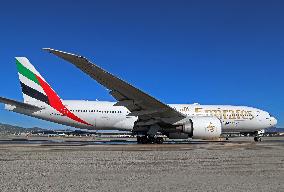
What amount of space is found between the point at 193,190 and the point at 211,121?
17031 mm

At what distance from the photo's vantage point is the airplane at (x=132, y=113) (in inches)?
894

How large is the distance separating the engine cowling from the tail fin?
34.9 feet

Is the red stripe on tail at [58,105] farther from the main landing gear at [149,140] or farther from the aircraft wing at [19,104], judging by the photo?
the main landing gear at [149,140]

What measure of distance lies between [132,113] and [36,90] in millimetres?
8488

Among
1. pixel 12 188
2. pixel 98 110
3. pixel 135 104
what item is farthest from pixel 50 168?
pixel 98 110

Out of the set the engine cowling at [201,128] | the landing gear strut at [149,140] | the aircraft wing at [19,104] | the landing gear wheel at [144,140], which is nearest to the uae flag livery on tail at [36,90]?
the aircraft wing at [19,104]

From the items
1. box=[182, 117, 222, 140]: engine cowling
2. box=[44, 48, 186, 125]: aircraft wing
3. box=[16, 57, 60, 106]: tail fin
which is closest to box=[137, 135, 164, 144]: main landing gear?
box=[44, 48, 186, 125]: aircraft wing

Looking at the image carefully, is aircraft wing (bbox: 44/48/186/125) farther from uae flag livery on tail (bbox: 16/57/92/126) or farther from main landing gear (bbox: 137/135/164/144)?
uae flag livery on tail (bbox: 16/57/92/126)

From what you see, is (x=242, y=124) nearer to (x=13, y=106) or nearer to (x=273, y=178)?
(x=13, y=106)

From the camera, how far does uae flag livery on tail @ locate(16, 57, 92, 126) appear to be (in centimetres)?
2709

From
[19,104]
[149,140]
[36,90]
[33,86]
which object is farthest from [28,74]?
[149,140]

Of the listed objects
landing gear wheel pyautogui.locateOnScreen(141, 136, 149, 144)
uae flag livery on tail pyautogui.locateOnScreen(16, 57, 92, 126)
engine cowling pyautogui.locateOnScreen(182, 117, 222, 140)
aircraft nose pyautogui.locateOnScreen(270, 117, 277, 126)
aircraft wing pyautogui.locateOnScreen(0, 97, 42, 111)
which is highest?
uae flag livery on tail pyautogui.locateOnScreen(16, 57, 92, 126)

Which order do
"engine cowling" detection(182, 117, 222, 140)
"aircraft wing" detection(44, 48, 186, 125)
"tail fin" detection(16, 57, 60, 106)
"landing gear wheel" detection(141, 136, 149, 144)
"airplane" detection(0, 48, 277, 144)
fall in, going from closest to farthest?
"aircraft wing" detection(44, 48, 186, 125)
"airplane" detection(0, 48, 277, 144)
"engine cowling" detection(182, 117, 222, 140)
"landing gear wheel" detection(141, 136, 149, 144)
"tail fin" detection(16, 57, 60, 106)

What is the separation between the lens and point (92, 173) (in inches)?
355
